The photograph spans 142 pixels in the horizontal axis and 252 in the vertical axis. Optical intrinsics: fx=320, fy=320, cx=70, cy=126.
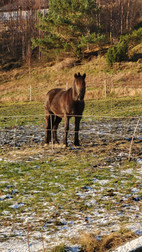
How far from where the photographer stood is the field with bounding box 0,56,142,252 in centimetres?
503

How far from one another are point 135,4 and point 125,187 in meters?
56.5

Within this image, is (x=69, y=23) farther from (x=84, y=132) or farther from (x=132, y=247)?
(x=132, y=247)

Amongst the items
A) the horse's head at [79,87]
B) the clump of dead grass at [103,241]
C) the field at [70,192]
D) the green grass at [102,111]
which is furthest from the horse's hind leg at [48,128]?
the clump of dead grass at [103,241]

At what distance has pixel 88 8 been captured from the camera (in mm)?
40750

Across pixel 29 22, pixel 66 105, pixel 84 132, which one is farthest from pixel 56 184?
pixel 29 22

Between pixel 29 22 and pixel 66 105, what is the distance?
168 feet

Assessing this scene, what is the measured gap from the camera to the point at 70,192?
726 cm

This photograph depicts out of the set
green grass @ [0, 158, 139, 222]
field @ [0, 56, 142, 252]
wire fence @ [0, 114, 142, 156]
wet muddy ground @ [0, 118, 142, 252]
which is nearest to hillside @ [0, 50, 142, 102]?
wire fence @ [0, 114, 142, 156]

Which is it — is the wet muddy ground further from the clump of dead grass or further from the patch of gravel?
the patch of gravel

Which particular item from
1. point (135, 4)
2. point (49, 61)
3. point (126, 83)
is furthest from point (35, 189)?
point (135, 4)

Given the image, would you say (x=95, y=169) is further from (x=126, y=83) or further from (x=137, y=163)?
(x=126, y=83)

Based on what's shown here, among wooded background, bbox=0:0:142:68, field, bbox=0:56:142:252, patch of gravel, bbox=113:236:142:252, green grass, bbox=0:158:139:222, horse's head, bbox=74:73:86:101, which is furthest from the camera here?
wooded background, bbox=0:0:142:68

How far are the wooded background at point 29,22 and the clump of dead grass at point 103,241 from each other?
44849 mm

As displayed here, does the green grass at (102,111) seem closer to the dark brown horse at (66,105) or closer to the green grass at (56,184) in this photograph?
the dark brown horse at (66,105)
